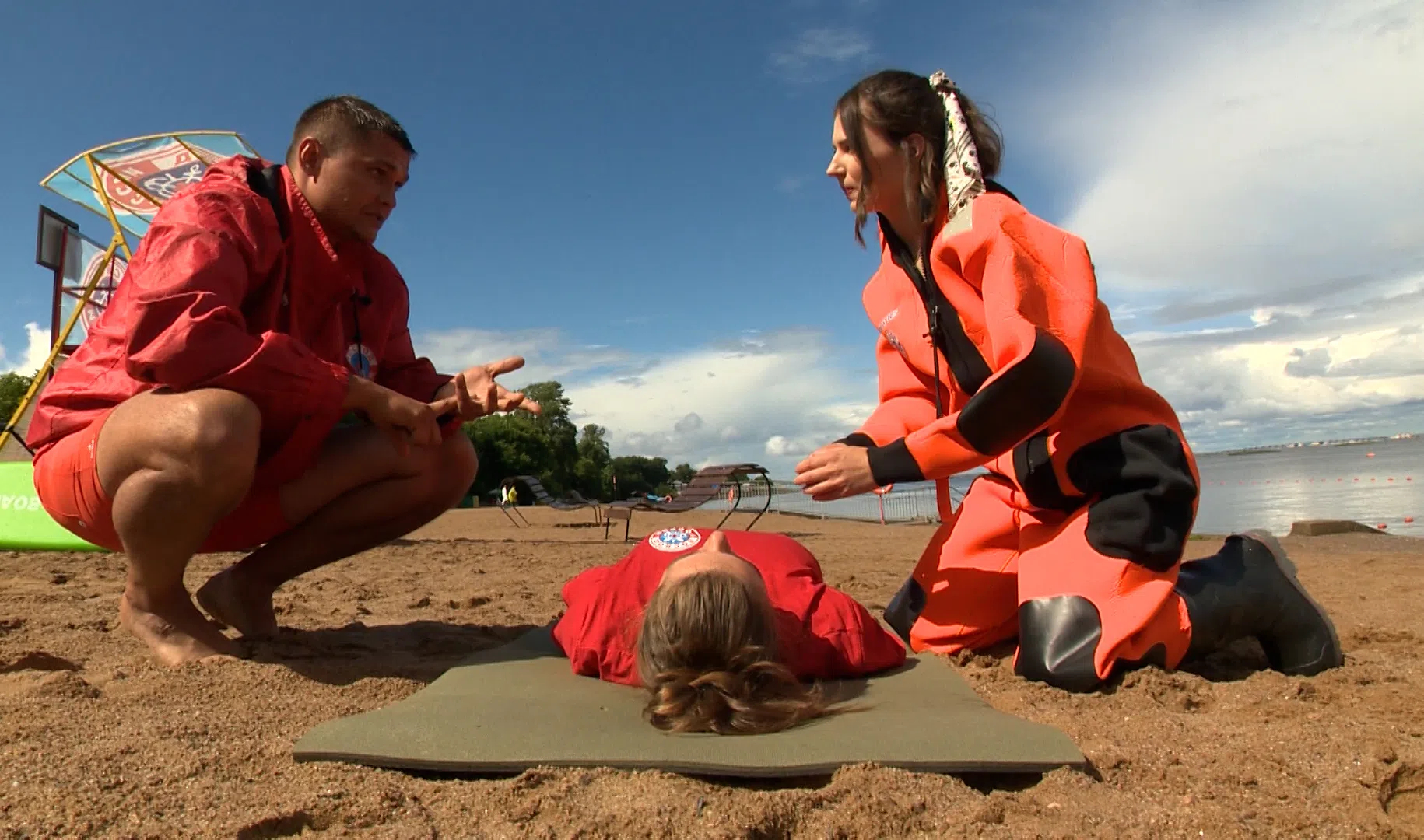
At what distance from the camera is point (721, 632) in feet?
6.27

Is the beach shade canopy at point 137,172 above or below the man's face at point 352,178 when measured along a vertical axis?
above

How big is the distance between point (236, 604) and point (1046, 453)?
244 cm

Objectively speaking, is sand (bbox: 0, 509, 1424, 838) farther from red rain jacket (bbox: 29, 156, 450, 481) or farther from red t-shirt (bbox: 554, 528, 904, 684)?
red rain jacket (bbox: 29, 156, 450, 481)

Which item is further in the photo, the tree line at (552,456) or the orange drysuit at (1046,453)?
the tree line at (552,456)

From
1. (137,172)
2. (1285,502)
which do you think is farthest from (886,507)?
(137,172)

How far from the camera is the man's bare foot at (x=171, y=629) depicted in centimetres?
223

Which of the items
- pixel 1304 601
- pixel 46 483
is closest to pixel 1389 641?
pixel 1304 601

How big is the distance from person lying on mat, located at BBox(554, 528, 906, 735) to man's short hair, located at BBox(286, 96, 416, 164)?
4.80 feet

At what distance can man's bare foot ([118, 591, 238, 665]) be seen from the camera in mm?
2234

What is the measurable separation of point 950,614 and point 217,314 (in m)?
2.21

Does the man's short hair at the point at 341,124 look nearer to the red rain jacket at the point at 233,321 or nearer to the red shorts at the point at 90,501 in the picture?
the red rain jacket at the point at 233,321

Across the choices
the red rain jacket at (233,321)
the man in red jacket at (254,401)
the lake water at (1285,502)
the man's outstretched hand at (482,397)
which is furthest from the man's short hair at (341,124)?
the lake water at (1285,502)

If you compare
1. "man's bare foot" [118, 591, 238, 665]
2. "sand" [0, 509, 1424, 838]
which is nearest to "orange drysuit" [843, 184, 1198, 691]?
"sand" [0, 509, 1424, 838]

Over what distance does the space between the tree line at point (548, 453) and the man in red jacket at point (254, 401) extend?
25.8 metres
